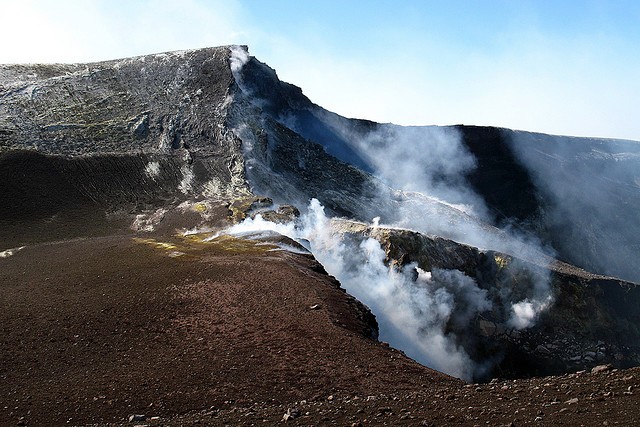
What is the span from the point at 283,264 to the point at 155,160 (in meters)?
42.7

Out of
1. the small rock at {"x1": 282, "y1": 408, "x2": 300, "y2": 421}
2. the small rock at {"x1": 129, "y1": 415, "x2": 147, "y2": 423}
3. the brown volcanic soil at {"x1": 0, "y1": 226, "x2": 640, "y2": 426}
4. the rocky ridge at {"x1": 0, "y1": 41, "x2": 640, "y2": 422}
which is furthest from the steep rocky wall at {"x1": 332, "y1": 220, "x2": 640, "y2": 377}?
the small rock at {"x1": 282, "y1": 408, "x2": 300, "y2": 421}

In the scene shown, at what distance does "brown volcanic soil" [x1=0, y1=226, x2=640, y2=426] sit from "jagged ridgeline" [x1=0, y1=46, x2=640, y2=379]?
708 inches

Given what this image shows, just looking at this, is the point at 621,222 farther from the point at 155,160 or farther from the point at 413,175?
the point at 155,160

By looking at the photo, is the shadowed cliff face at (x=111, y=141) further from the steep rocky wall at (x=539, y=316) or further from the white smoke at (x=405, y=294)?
the steep rocky wall at (x=539, y=316)

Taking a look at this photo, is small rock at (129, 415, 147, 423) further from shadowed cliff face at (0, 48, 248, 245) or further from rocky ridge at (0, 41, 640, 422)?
shadowed cliff face at (0, 48, 248, 245)

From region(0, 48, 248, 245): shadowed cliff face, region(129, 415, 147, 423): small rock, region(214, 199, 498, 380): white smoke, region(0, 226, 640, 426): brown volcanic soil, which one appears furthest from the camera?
region(0, 48, 248, 245): shadowed cliff face

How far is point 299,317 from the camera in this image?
29.7m

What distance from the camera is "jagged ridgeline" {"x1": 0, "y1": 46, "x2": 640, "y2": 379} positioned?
5825 cm

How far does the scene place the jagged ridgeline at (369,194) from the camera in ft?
191

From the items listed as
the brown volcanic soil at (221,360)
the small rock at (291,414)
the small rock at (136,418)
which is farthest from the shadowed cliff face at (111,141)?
the small rock at (291,414)

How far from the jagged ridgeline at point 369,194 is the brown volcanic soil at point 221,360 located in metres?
18.0

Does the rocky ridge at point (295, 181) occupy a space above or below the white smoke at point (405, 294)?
above

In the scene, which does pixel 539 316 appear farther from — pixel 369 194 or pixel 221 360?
pixel 221 360

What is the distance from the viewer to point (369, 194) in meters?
83.8
